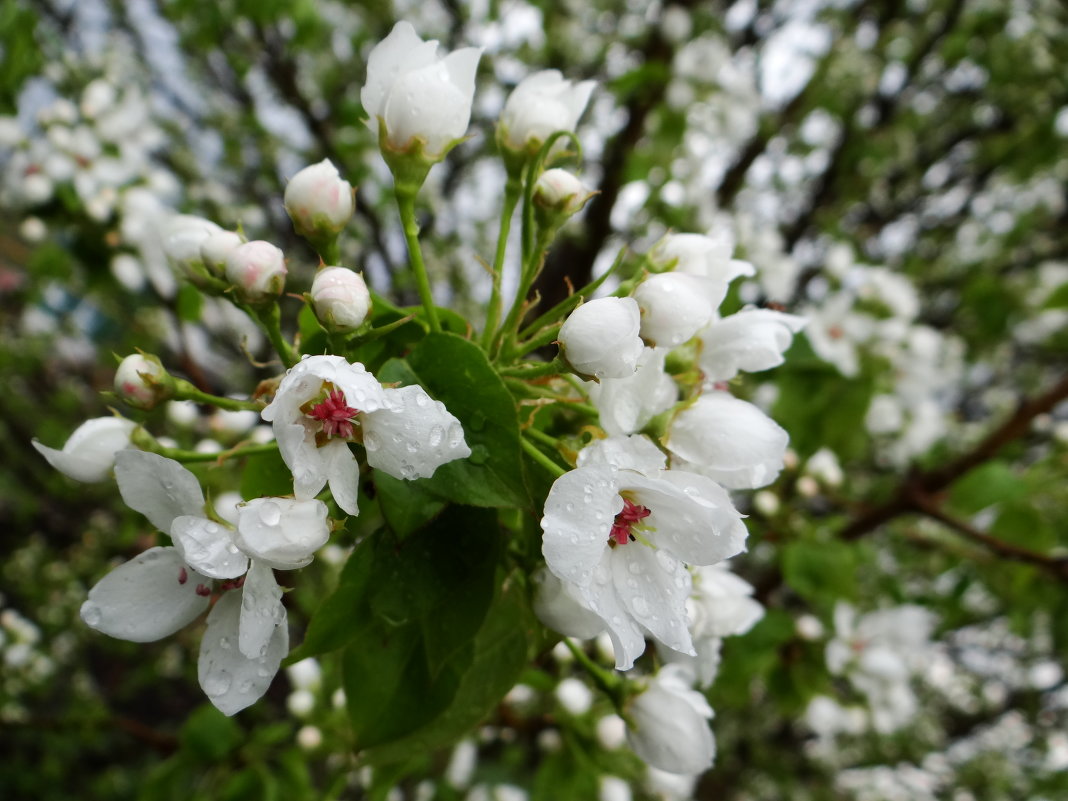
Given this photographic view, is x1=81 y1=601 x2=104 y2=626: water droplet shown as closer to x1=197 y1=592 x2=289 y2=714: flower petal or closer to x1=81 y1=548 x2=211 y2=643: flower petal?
x1=81 y1=548 x2=211 y2=643: flower petal

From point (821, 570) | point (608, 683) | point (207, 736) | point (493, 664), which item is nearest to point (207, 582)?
point (493, 664)

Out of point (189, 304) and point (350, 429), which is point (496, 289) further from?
point (189, 304)

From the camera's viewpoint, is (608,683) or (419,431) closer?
(419,431)

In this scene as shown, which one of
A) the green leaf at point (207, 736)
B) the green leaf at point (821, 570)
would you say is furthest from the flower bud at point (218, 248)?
the green leaf at point (821, 570)

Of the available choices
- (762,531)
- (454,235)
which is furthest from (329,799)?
(454,235)

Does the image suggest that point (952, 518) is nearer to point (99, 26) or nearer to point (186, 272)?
point (186, 272)

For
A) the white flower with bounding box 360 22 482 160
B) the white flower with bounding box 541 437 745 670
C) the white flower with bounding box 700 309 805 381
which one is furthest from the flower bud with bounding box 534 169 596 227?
the white flower with bounding box 541 437 745 670
